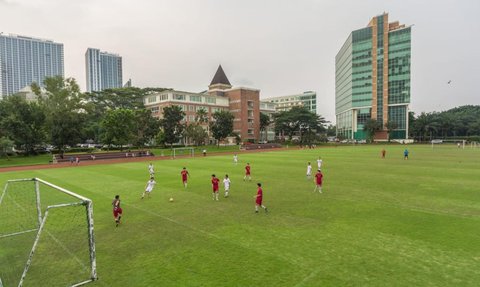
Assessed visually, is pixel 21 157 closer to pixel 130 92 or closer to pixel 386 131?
pixel 130 92

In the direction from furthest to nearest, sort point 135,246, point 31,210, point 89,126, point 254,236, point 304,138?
point 304,138 → point 89,126 → point 31,210 → point 254,236 → point 135,246

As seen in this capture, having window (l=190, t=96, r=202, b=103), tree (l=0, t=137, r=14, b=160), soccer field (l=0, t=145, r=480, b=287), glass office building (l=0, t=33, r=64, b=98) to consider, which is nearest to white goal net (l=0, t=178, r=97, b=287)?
soccer field (l=0, t=145, r=480, b=287)

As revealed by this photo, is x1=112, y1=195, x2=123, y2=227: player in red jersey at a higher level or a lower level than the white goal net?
higher

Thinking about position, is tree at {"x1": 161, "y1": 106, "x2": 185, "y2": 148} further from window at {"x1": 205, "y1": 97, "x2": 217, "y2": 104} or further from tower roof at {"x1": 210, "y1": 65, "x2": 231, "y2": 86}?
tower roof at {"x1": 210, "y1": 65, "x2": 231, "y2": 86}

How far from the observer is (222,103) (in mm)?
103125

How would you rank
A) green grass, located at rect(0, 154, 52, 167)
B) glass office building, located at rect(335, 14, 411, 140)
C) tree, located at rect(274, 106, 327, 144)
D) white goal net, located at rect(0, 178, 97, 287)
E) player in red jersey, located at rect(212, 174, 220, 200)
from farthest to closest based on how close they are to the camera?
glass office building, located at rect(335, 14, 411, 140) → tree, located at rect(274, 106, 327, 144) → green grass, located at rect(0, 154, 52, 167) → player in red jersey, located at rect(212, 174, 220, 200) → white goal net, located at rect(0, 178, 97, 287)

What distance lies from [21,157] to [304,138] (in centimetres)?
8394

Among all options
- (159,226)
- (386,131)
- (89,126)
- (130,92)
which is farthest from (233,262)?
(386,131)

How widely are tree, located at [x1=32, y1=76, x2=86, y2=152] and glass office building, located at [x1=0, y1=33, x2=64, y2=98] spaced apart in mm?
83600

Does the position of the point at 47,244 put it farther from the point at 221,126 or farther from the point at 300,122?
the point at 300,122

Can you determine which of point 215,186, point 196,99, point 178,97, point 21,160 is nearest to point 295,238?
point 215,186

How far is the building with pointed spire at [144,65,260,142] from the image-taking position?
91062 millimetres

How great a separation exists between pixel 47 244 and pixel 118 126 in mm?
53090

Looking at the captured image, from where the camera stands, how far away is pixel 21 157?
53125 mm
